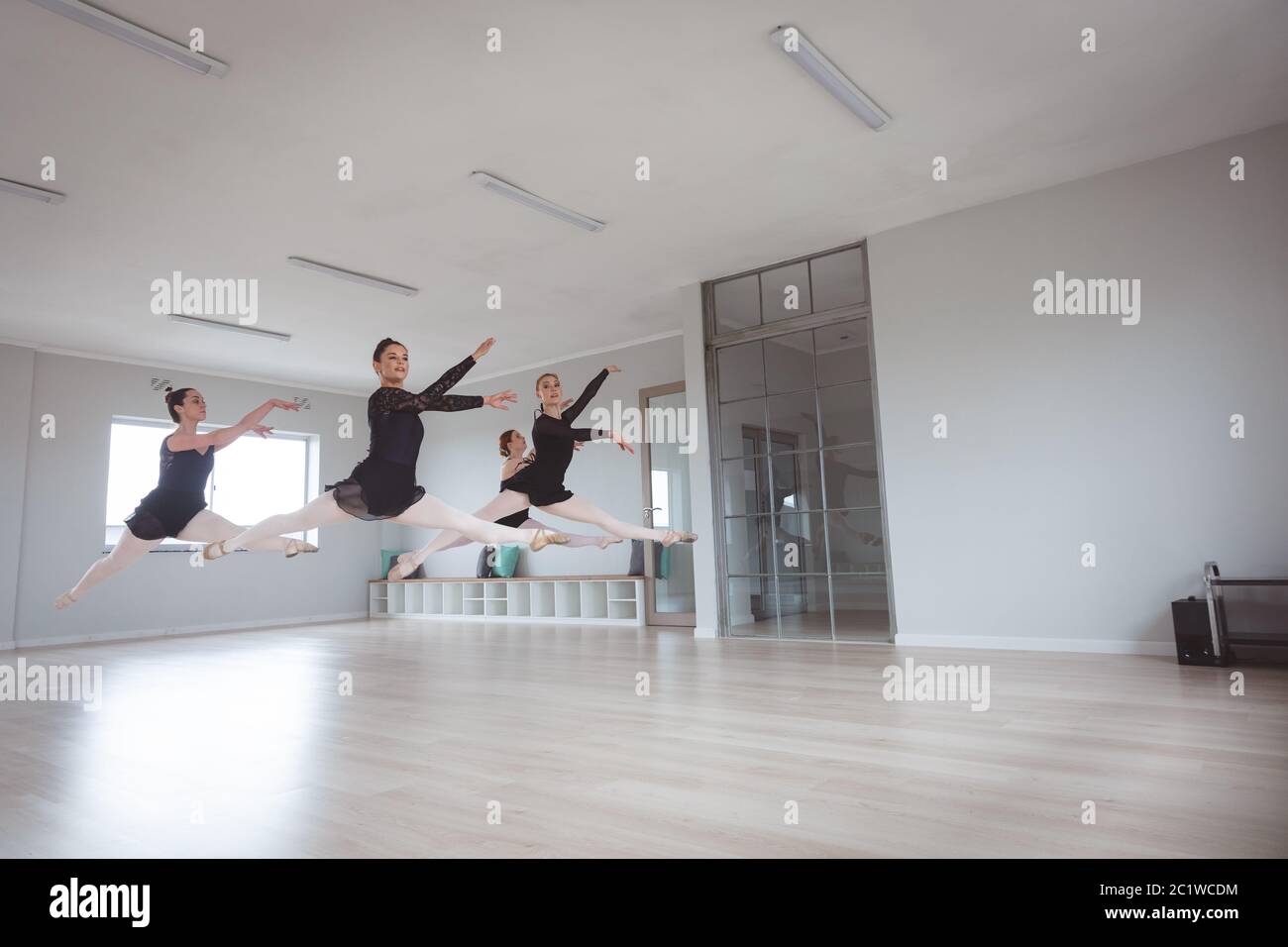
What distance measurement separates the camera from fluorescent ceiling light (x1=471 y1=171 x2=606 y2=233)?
5.09m

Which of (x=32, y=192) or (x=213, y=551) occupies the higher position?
(x=32, y=192)

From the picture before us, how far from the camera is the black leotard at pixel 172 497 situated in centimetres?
437

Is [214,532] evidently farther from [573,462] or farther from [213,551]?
[573,462]

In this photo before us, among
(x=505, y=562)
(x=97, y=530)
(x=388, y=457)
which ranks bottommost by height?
(x=505, y=562)

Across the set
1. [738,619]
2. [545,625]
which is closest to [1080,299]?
[738,619]

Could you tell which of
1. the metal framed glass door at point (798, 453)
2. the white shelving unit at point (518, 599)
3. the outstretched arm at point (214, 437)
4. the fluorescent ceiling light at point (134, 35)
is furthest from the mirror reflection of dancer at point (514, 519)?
the white shelving unit at point (518, 599)

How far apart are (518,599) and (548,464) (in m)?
4.79

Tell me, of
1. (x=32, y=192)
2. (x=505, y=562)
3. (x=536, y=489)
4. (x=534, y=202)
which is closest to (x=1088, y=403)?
(x=536, y=489)

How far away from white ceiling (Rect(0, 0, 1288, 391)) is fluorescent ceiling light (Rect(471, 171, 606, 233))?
89 millimetres

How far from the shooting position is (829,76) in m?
4.10

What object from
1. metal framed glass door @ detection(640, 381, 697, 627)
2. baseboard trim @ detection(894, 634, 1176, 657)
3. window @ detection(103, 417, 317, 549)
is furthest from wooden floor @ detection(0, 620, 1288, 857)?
metal framed glass door @ detection(640, 381, 697, 627)

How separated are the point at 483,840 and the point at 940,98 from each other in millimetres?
4370

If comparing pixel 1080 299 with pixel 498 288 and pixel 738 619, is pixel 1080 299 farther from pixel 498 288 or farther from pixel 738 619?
pixel 498 288

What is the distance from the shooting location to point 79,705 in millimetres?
4469
